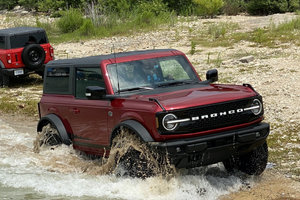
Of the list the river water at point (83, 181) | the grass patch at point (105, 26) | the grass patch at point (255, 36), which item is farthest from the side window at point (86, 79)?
Result: the grass patch at point (105, 26)

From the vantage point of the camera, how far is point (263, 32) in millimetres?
20703

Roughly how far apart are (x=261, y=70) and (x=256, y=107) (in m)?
7.64

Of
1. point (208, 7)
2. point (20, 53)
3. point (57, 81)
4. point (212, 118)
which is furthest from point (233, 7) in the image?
point (212, 118)

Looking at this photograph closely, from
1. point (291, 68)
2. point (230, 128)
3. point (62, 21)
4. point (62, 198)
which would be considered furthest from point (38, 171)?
point (62, 21)

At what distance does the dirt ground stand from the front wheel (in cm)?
19

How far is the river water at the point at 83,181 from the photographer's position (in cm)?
711

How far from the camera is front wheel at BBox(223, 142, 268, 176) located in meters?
7.61

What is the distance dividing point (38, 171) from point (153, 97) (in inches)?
97.8

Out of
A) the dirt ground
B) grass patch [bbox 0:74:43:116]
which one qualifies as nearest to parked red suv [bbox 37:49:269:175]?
the dirt ground

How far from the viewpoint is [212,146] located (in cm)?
677

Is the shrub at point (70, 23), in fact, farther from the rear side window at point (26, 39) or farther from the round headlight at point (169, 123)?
the round headlight at point (169, 123)

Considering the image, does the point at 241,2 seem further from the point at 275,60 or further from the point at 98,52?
the point at 275,60

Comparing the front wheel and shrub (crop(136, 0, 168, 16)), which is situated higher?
shrub (crop(136, 0, 168, 16))

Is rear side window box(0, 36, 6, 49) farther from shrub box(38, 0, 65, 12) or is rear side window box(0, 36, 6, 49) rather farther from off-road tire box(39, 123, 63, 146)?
shrub box(38, 0, 65, 12)
